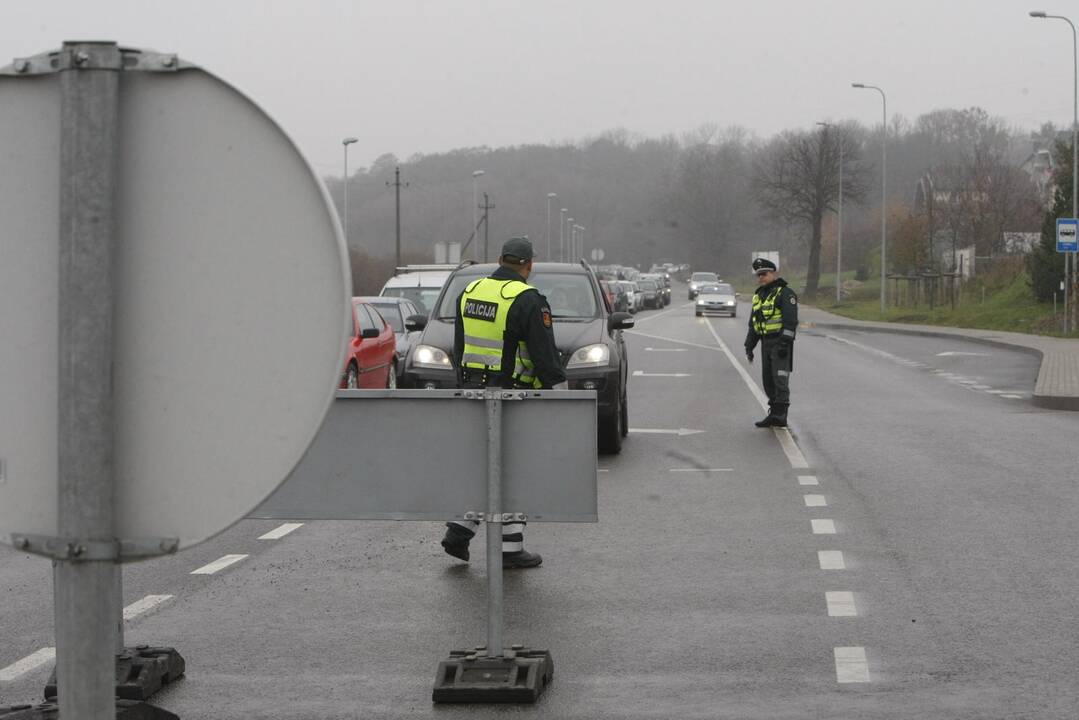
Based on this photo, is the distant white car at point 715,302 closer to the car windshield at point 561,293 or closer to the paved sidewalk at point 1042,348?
the paved sidewalk at point 1042,348

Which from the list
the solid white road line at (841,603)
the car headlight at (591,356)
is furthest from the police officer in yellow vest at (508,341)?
the car headlight at (591,356)

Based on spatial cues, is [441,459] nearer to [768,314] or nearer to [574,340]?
[574,340]

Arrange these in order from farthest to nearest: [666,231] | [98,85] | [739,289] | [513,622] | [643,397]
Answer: [666,231], [739,289], [643,397], [513,622], [98,85]

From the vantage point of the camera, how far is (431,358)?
14523 millimetres

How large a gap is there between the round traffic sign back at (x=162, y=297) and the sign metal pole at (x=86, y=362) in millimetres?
39

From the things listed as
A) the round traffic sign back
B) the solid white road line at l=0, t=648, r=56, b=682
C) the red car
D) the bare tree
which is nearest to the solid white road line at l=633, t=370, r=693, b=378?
the red car

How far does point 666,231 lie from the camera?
16762 centimetres

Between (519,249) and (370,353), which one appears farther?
(370,353)

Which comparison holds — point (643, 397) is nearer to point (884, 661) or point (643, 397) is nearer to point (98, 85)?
point (884, 661)

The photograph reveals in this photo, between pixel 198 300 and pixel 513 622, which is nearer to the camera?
pixel 198 300

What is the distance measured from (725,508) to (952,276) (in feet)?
157

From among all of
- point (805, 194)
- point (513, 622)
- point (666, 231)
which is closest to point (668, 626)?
point (513, 622)

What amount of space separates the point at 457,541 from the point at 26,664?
295 cm

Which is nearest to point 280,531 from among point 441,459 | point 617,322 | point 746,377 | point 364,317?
point 441,459
